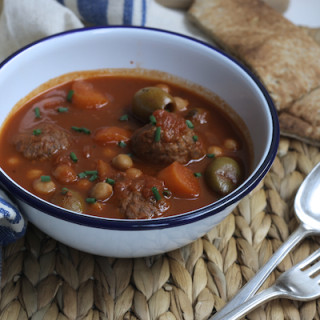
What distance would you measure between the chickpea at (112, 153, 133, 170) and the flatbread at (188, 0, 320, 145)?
119 cm

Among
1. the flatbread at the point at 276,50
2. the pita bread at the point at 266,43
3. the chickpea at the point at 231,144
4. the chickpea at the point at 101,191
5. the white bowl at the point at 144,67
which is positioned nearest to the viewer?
the white bowl at the point at 144,67

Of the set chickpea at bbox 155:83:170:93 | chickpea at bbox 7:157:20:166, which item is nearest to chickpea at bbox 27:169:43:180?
chickpea at bbox 7:157:20:166

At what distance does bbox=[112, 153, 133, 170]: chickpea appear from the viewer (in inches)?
108

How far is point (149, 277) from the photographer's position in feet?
8.67

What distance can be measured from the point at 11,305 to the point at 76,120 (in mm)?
1100

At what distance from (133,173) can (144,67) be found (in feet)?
3.29

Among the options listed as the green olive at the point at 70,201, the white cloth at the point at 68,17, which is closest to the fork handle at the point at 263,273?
the green olive at the point at 70,201

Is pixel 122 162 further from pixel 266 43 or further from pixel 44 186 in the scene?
pixel 266 43

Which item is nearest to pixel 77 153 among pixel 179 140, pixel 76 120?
pixel 76 120

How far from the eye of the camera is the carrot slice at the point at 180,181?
2.64 metres

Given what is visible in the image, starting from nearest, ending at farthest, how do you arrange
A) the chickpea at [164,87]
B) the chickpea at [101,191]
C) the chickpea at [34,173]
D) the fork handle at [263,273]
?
the fork handle at [263,273], the chickpea at [101,191], the chickpea at [34,173], the chickpea at [164,87]

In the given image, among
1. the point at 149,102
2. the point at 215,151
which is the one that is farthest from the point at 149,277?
the point at 149,102

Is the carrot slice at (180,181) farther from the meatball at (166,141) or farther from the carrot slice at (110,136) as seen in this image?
the carrot slice at (110,136)

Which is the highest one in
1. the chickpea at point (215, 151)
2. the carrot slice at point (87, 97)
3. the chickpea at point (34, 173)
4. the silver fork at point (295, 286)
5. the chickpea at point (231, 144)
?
the chickpea at point (215, 151)
